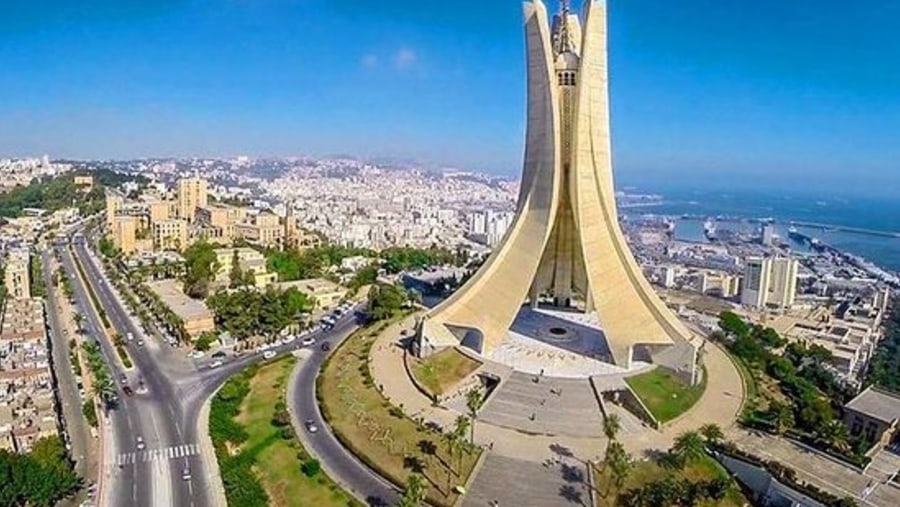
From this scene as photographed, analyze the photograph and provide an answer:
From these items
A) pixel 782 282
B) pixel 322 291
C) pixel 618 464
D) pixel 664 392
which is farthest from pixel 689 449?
pixel 782 282

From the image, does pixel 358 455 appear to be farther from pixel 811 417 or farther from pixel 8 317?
pixel 8 317

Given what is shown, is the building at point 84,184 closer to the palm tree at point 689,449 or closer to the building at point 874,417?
the palm tree at point 689,449

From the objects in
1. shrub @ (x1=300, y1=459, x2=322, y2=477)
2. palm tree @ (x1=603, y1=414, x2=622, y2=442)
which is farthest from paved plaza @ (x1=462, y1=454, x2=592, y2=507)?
shrub @ (x1=300, y1=459, x2=322, y2=477)

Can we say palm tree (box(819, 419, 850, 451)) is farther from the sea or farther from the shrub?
the sea

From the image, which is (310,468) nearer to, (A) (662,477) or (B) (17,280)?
(A) (662,477)

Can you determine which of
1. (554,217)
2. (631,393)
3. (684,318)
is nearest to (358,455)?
(631,393)

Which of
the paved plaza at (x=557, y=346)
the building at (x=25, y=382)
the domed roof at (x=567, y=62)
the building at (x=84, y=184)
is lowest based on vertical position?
the building at (x=25, y=382)

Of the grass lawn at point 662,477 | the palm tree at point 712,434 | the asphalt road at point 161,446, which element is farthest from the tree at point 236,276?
the palm tree at point 712,434
